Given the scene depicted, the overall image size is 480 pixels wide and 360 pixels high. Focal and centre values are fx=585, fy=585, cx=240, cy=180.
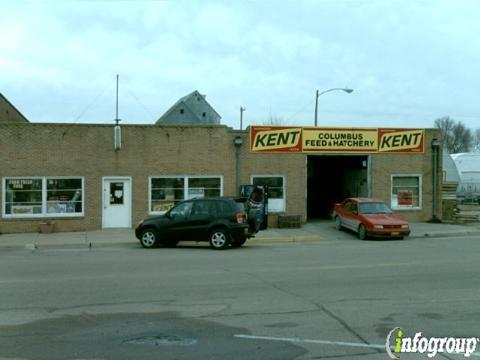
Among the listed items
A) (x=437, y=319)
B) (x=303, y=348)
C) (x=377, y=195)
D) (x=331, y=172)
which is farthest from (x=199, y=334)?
(x=331, y=172)

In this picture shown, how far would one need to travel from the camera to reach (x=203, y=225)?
1816cm

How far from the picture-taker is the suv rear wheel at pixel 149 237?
18.5m

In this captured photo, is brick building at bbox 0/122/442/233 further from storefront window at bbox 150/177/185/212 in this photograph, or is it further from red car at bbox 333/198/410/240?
red car at bbox 333/198/410/240

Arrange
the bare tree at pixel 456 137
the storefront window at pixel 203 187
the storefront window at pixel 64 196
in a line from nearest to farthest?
the storefront window at pixel 64 196, the storefront window at pixel 203 187, the bare tree at pixel 456 137

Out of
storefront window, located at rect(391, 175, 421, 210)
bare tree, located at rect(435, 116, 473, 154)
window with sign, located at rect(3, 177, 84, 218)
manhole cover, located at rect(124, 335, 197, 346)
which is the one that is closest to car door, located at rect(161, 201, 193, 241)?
window with sign, located at rect(3, 177, 84, 218)

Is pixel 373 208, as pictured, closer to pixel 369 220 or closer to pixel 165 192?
pixel 369 220

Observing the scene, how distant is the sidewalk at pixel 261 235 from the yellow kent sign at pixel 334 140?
11.4 feet

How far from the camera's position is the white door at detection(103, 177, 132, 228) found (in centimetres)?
2358

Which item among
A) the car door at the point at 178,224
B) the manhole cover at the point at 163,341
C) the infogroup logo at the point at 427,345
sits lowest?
the manhole cover at the point at 163,341

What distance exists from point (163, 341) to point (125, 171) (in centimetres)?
1751

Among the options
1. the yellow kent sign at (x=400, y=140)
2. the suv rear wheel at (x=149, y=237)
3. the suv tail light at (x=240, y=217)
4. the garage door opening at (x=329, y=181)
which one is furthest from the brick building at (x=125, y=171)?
the suv tail light at (x=240, y=217)

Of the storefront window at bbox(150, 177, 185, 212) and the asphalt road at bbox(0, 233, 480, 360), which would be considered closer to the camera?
the asphalt road at bbox(0, 233, 480, 360)

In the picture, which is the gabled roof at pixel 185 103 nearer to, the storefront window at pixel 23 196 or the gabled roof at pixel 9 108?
the gabled roof at pixel 9 108

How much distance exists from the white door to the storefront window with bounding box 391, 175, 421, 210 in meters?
11.9
